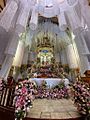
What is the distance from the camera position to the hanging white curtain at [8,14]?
1972mm

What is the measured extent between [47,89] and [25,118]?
2334 mm

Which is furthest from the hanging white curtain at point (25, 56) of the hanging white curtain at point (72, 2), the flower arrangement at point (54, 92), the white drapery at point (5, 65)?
the hanging white curtain at point (72, 2)

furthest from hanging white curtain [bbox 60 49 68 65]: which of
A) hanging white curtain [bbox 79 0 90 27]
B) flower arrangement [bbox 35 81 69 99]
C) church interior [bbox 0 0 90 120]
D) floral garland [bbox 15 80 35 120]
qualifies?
floral garland [bbox 15 80 35 120]

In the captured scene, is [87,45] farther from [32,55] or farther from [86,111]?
[32,55]

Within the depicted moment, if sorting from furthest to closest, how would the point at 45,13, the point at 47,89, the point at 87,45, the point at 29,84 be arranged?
the point at 47,89, the point at 45,13, the point at 87,45, the point at 29,84

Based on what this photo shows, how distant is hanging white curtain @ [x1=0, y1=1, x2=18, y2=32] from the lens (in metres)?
1.97

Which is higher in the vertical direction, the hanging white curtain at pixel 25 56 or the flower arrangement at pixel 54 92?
the hanging white curtain at pixel 25 56

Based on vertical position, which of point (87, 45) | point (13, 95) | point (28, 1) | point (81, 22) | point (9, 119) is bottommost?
point (9, 119)

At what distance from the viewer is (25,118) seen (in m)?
1.67

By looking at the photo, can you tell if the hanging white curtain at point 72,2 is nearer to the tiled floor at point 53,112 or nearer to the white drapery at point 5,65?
the white drapery at point 5,65

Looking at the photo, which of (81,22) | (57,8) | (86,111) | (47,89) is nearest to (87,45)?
(81,22)

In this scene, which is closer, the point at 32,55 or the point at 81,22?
the point at 81,22

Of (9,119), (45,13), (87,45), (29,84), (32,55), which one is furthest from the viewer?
(32,55)

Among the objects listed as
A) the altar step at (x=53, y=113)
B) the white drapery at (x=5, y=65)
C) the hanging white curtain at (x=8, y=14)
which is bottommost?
the altar step at (x=53, y=113)
